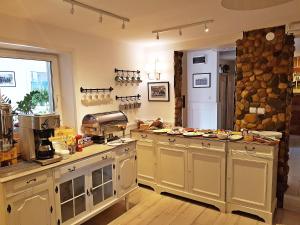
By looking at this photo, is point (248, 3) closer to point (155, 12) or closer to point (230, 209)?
point (155, 12)

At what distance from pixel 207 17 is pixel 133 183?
2048 millimetres

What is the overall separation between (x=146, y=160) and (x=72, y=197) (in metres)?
1.32

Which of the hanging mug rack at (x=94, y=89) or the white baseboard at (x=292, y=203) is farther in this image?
the hanging mug rack at (x=94, y=89)

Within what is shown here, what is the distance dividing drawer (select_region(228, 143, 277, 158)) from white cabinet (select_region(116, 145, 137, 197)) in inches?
45.2

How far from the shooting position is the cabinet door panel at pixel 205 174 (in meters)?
2.74

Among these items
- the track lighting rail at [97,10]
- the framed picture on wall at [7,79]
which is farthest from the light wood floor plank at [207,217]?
the framed picture on wall at [7,79]

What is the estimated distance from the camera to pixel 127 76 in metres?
3.58

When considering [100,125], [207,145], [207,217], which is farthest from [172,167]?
[100,125]

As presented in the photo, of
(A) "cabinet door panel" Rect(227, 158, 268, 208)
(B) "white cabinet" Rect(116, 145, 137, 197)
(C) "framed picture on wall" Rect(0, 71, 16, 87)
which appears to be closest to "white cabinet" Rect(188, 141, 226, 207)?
(A) "cabinet door panel" Rect(227, 158, 268, 208)

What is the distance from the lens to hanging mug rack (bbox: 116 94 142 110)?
351cm

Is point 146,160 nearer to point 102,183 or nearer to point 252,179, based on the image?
point 102,183

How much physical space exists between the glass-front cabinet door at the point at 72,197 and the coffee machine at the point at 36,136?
0.32 m

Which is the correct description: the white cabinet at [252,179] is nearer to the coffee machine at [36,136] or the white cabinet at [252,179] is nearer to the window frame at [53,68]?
the coffee machine at [36,136]

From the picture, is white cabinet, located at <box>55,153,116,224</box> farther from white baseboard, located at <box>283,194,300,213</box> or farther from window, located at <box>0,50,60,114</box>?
white baseboard, located at <box>283,194,300,213</box>
